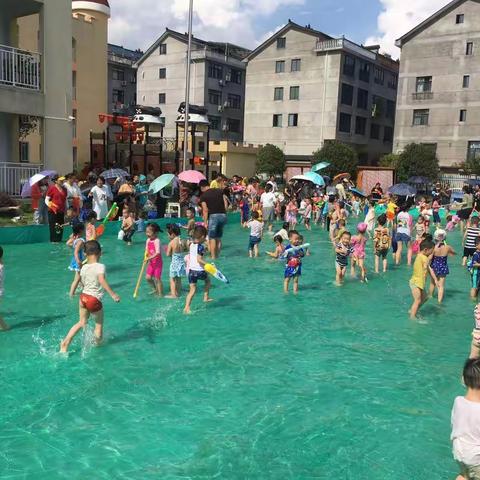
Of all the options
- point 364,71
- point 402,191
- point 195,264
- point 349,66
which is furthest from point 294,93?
point 195,264

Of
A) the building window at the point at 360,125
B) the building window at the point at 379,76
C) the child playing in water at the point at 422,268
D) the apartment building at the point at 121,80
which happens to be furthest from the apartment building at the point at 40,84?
the apartment building at the point at 121,80

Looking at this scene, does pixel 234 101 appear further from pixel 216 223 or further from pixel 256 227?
pixel 216 223

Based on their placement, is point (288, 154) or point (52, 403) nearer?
point (52, 403)

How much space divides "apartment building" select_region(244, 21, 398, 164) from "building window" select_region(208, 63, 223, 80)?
4.07 m

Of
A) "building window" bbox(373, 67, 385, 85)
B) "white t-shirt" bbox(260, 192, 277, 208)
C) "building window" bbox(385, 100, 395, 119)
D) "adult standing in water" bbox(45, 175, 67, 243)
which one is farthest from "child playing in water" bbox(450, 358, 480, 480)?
"building window" bbox(385, 100, 395, 119)

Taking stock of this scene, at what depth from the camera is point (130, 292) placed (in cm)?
1045

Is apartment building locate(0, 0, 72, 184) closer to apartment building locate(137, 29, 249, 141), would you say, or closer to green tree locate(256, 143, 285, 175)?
green tree locate(256, 143, 285, 175)

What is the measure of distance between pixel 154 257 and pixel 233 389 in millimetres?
4150

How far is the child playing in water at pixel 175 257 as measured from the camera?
963 centimetres

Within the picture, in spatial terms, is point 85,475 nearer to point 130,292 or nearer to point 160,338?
point 160,338

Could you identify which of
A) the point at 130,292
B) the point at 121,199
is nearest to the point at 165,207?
the point at 121,199

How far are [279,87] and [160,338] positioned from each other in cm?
4926

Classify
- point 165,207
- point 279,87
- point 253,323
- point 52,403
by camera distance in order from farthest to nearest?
point 279,87 < point 165,207 < point 253,323 < point 52,403

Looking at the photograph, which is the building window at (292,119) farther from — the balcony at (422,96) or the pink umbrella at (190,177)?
the pink umbrella at (190,177)
